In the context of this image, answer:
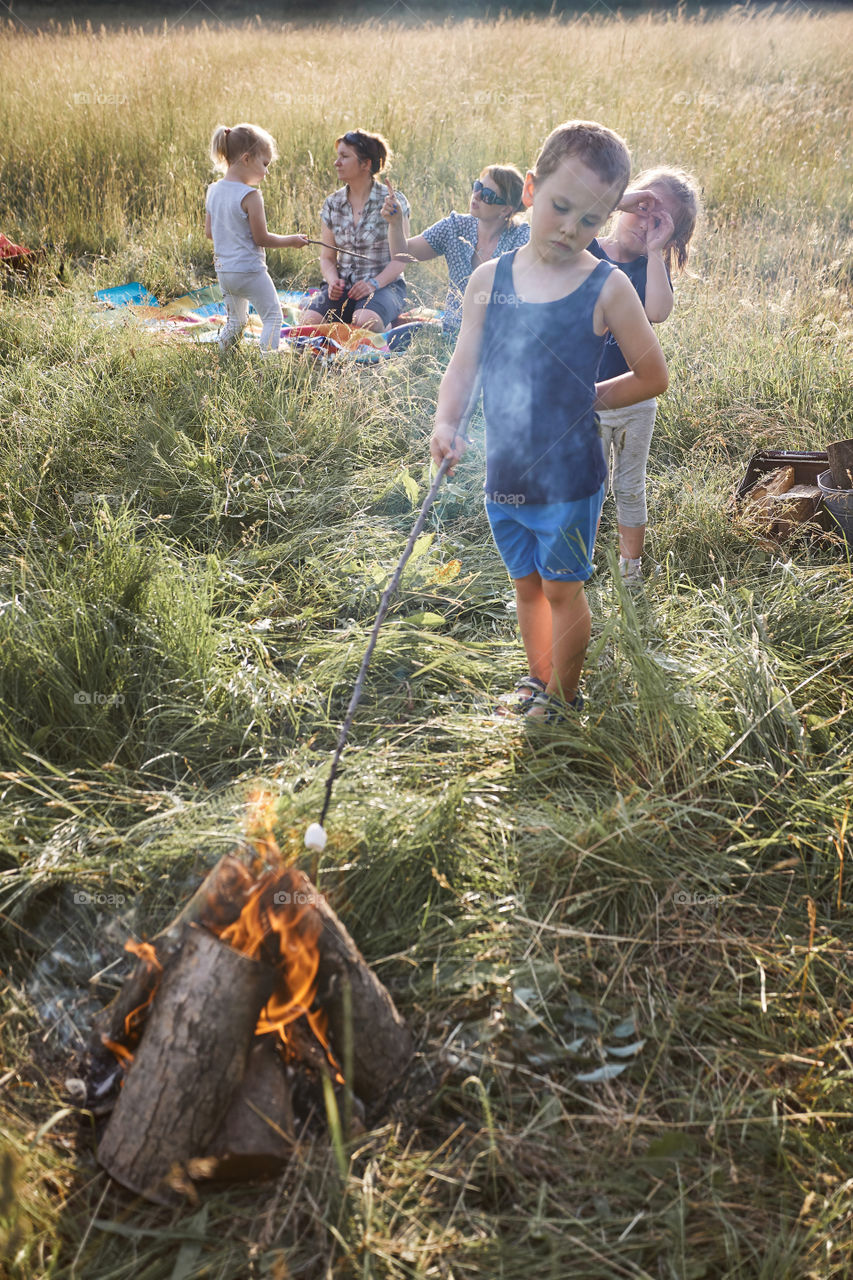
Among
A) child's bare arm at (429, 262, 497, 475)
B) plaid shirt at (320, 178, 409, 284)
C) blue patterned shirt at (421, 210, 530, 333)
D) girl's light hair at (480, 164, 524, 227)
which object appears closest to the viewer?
child's bare arm at (429, 262, 497, 475)

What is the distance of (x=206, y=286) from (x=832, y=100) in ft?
22.7

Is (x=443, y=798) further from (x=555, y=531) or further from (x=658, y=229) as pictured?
(x=658, y=229)

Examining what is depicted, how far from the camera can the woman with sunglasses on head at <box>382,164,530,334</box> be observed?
15.3 feet

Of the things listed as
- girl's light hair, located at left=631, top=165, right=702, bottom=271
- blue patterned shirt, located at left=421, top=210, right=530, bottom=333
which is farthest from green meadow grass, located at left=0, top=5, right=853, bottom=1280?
girl's light hair, located at left=631, top=165, right=702, bottom=271

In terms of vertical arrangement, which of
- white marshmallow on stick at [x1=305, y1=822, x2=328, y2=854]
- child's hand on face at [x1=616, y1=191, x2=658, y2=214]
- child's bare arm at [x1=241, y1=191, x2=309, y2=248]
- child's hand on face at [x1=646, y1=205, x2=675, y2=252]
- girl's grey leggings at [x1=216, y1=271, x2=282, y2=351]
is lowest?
white marshmallow on stick at [x1=305, y1=822, x2=328, y2=854]

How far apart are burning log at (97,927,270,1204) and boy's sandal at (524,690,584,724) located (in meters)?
1.20

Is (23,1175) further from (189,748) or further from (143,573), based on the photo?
(143,573)

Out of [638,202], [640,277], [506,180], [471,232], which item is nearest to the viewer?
[638,202]

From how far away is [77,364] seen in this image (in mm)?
4391

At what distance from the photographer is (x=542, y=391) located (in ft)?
7.32

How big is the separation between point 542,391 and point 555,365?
0.23ft

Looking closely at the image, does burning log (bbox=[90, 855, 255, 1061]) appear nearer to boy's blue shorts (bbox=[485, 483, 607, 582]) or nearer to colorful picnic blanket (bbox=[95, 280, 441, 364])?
boy's blue shorts (bbox=[485, 483, 607, 582])

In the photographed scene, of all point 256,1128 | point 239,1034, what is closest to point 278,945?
point 239,1034

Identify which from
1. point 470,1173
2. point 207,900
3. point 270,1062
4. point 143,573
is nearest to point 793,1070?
point 470,1173
